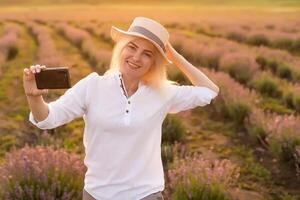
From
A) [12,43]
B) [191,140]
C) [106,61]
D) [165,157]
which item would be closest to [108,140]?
[165,157]

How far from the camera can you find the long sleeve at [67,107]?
2.98m

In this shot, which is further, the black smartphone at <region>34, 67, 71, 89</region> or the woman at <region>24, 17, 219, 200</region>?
the woman at <region>24, 17, 219, 200</region>

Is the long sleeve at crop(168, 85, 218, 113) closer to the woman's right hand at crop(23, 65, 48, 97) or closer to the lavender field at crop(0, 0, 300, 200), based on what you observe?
the woman's right hand at crop(23, 65, 48, 97)

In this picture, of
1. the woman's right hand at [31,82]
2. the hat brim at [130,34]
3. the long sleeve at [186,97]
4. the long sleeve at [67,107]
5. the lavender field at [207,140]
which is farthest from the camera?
the lavender field at [207,140]

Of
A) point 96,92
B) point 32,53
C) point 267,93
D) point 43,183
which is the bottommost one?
point 32,53

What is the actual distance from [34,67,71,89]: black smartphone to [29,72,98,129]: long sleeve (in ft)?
0.45

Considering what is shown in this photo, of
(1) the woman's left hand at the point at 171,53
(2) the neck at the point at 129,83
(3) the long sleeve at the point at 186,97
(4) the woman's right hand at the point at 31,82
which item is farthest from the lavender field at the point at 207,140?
(4) the woman's right hand at the point at 31,82

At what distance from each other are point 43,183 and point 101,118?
1.76m

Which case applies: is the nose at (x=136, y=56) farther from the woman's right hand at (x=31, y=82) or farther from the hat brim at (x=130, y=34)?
the woman's right hand at (x=31, y=82)

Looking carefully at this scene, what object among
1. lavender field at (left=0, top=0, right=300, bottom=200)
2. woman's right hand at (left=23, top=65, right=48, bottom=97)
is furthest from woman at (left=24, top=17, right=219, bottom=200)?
lavender field at (left=0, top=0, right=300, bottom=200)

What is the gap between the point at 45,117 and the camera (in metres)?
2.95

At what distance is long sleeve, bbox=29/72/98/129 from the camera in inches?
117

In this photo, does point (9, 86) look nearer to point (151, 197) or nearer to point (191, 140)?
point (191, 140)

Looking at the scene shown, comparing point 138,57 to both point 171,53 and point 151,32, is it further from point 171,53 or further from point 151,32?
point 171,53
